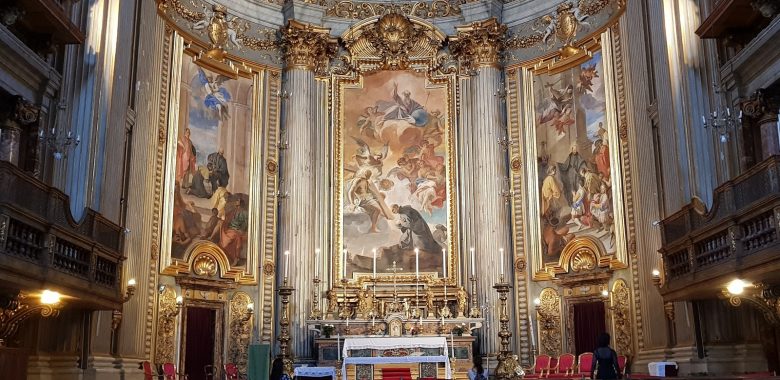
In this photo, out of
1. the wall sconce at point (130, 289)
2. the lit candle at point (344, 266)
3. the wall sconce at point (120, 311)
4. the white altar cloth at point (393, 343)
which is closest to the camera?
the wall sconce at point (120, 311)

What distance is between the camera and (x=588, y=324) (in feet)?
61.6

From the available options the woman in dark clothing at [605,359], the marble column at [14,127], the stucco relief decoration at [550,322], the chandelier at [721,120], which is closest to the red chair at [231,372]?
the marble column at [14,127]

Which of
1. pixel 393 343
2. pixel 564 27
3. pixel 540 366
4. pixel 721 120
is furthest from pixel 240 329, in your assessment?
pixel 721 120

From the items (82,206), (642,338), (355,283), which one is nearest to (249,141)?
(355,283)

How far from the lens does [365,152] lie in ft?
71.0

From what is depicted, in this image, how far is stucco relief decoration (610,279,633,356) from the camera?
685 inches

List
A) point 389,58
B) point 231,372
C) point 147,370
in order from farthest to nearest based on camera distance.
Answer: point 389,58 < point 231,372 < point 147,370

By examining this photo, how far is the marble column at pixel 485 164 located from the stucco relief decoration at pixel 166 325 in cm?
734

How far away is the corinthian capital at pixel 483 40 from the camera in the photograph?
21391 millimetres

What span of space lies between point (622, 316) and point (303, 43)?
1074cm

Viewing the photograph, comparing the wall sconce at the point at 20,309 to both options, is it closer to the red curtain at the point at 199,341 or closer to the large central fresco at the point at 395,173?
the red curtain at the point at 199,341

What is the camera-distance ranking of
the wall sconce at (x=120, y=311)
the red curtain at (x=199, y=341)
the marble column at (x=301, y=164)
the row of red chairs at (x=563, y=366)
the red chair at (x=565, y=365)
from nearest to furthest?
the wall sconce at (x=120, y=311) → the row of red chairs at (x=563, y=366) → the red chair at (x=565, y=365) → the red curtain at (x=199, y=341) → the marble column at (x=301, y=164)

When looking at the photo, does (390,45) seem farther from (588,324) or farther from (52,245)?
(52,245)

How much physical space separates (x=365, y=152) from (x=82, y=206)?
9442mm
